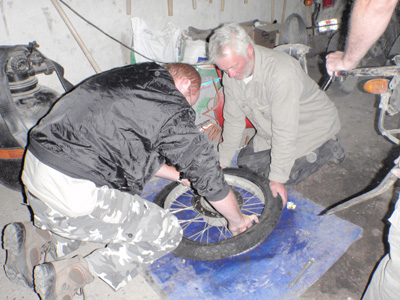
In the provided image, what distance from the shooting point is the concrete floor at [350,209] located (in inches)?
71.9

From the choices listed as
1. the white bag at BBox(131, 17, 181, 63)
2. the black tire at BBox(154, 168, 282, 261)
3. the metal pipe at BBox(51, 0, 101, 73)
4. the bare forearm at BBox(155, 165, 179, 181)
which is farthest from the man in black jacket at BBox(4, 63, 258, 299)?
the white bag at BBox(131, 17, 181, 63)

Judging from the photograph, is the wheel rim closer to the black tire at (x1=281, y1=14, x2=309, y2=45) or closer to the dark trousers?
the dark trousers

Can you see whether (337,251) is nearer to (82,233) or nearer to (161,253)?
(161,253)

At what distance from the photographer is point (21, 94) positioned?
2.52 metres

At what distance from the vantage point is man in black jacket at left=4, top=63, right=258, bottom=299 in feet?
→ 4.22

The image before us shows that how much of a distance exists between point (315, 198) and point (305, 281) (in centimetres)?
95

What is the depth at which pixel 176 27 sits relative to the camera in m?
4.32

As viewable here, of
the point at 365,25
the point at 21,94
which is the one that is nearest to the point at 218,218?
the point at 365,25

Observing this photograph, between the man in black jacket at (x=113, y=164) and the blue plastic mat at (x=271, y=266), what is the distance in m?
0.29

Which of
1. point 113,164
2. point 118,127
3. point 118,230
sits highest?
point 118,127

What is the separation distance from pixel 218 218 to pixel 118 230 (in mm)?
807

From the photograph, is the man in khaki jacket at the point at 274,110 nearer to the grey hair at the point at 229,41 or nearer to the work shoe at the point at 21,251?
the grey hair at the point at 229,41

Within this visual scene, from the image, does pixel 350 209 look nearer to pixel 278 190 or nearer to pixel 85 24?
pixel 278 190

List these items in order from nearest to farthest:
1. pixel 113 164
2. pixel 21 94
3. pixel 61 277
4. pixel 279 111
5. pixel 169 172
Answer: pixel 113 164 < pixel 61 277 < pixel 279 111 < pixel 169 172 < pixel 21 94
